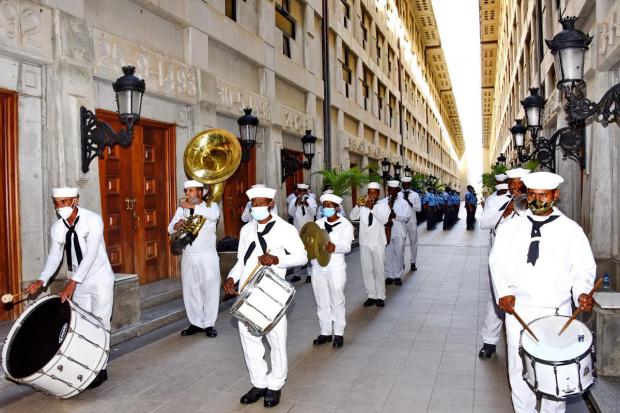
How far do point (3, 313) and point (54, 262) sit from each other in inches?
67.3

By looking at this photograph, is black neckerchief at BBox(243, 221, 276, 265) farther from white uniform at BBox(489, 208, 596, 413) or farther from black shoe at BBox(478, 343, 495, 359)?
black shoe at BBox(478, 343, 495, 359)

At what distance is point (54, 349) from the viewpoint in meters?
4.32

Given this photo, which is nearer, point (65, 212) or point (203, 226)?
point (65, 212)

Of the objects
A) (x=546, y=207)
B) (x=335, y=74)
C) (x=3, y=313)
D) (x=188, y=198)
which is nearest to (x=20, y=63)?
(x=188, y=198)

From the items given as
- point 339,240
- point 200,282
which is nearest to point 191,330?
point 200,282

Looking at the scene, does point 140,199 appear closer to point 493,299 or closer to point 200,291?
point 200,291

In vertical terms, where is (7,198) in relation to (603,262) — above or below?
above

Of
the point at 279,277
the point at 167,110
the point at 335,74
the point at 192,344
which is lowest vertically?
the point at 192,344

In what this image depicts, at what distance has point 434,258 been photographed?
1383 centimetres

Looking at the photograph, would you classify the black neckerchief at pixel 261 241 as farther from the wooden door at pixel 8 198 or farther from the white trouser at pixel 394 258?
the white trouser at pixel 394 258

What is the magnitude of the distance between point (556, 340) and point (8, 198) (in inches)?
230

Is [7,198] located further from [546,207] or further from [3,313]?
[546,207]

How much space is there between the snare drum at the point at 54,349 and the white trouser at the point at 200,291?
2100 millimetres

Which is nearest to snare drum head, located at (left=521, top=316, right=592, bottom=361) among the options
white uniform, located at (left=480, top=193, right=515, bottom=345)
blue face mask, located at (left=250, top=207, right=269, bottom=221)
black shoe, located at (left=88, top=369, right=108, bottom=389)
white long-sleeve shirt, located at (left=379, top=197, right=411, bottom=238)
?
white uniform, located at (left=480, top=193, right=515, bottom=345)
